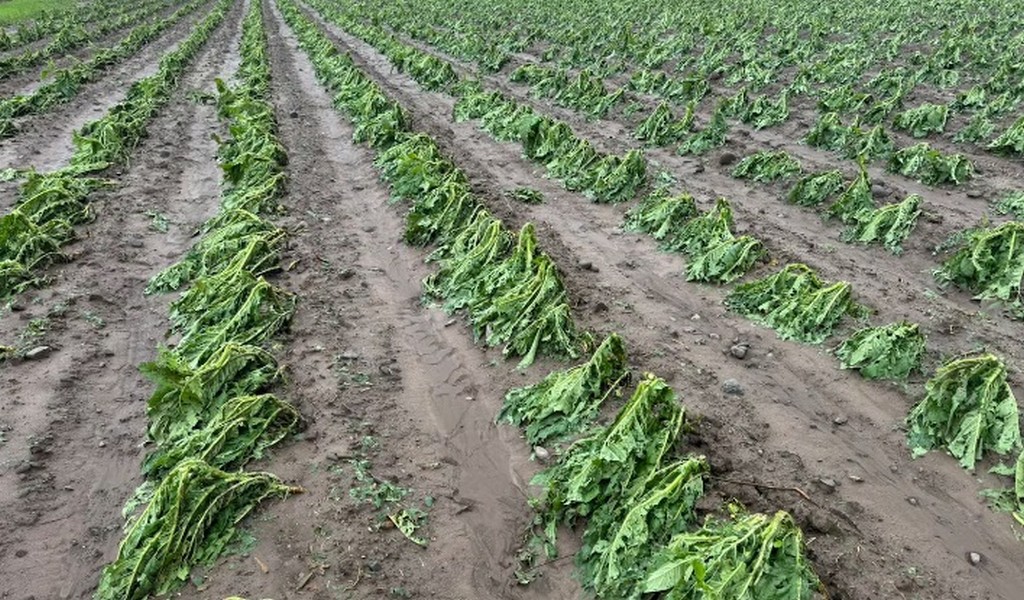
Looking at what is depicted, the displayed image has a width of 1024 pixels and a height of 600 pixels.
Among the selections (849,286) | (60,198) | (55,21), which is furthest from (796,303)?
(55,21)

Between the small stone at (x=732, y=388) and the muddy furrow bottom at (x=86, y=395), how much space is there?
16.7 ft

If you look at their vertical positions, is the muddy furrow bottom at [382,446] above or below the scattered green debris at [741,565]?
below

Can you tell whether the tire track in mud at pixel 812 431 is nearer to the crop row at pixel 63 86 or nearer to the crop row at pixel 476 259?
the crop row at pixel 476 259

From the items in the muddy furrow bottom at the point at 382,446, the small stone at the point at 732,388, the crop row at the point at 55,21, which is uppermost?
the small stone at the point at 732,388

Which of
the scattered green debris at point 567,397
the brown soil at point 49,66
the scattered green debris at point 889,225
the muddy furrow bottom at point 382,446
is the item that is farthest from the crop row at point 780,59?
the brown soil at point 49,66

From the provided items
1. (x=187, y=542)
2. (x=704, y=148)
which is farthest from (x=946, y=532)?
(x=704, y=148)

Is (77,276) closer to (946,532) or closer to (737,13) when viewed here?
(946,532)

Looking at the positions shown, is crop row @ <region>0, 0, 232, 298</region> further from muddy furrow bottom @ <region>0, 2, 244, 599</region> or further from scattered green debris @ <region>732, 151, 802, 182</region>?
scattered green debris @ <region>732, 151, 802, 182</region>

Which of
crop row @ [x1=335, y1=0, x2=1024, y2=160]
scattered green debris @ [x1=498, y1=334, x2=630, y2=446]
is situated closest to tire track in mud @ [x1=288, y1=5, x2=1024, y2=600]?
scattered green debris @ [x1=498, y1=334, x2=630, y2=446]

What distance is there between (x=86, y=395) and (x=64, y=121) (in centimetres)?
1189

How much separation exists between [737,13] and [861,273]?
20.3 metres

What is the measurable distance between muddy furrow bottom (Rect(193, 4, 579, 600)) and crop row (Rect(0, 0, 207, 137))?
9.36 meters

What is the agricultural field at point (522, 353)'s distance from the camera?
16.0ft

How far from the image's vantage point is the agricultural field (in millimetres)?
4871
